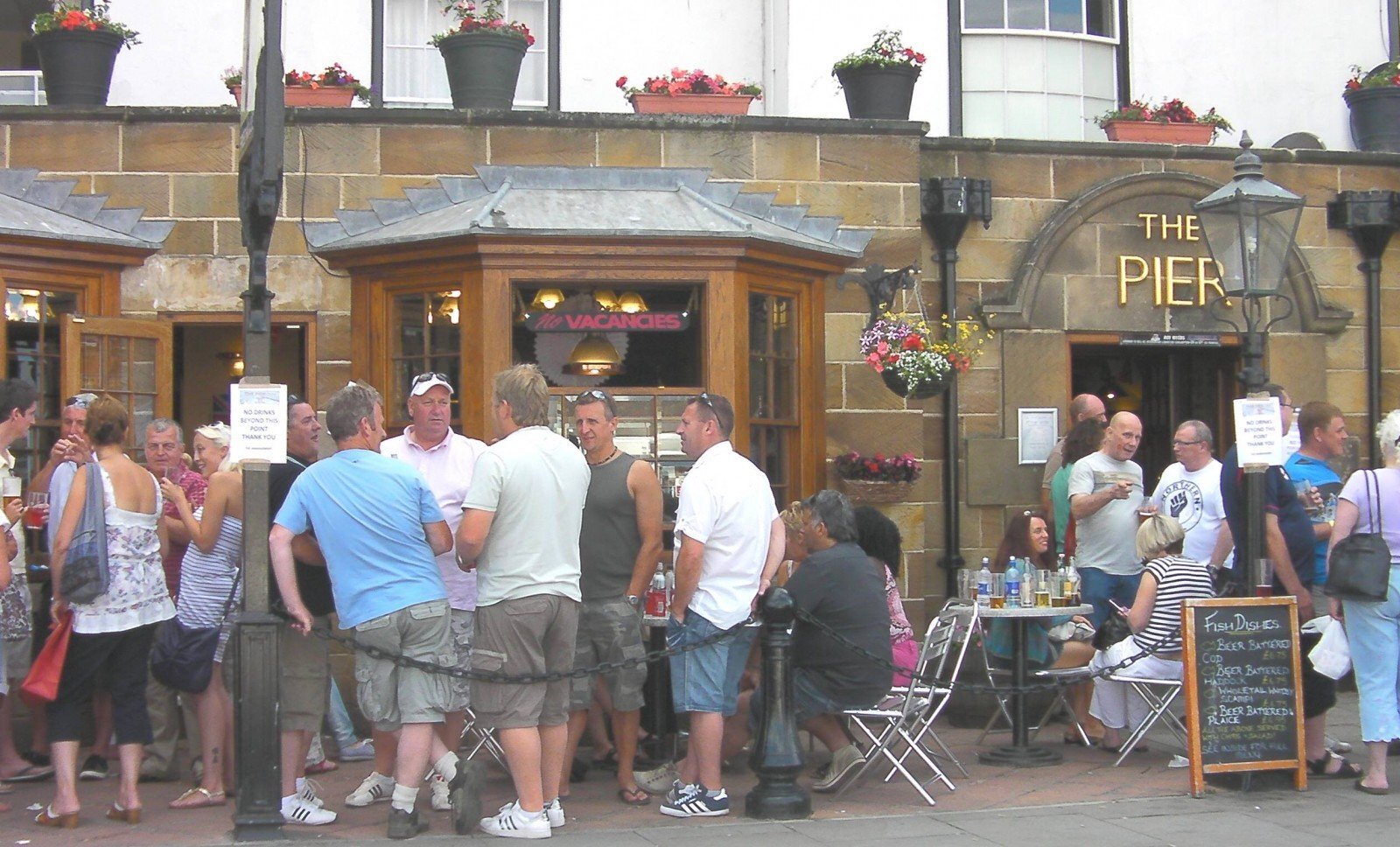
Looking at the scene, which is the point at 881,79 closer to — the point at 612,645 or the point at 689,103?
the point at 689,103

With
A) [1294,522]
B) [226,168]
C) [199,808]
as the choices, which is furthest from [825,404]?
[199,808]

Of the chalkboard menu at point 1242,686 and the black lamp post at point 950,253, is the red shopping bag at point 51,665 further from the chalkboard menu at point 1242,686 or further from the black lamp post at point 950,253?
the black lamp post at point 950,253

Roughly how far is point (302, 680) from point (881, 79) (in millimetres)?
5943

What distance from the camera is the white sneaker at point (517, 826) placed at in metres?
6.88

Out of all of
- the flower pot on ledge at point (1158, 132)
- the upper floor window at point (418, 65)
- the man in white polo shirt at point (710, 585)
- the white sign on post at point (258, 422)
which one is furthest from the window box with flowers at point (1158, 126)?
the white sign on post at point (258, 422)

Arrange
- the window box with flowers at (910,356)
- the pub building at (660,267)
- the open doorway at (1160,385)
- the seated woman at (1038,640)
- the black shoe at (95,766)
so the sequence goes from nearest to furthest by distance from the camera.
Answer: the black shoe at (95,766)
the seated woman at (1038,640)
the pub building at (660,267)
the window box with flowers at (910,356)
the open doorway at (1160,385)

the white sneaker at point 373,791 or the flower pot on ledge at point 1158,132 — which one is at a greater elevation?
the flower pot on ledge at point 1158,132

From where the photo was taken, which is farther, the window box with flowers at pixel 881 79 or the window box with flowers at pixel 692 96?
the window box with flowers at pixel 881 79

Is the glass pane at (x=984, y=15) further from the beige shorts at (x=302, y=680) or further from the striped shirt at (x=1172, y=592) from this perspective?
the beige shorts at (x=302, y=680)

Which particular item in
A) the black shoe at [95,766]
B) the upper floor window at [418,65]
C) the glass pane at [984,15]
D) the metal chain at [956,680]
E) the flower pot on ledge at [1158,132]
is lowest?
the black shoe at [95,766]

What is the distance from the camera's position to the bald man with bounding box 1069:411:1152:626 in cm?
952

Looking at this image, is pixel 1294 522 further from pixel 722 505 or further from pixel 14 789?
pixel 14 789

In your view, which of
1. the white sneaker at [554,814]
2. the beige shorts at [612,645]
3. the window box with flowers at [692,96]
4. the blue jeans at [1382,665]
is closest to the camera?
the white sneaker at [554,814]

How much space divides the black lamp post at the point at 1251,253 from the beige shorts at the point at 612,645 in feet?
9.89
